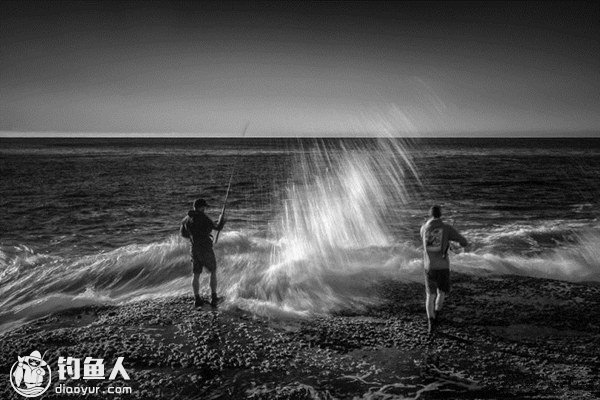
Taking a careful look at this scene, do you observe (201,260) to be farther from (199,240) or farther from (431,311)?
(431,311)

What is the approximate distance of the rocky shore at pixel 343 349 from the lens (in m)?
5.25

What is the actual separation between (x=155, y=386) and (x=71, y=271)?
24.0 ft

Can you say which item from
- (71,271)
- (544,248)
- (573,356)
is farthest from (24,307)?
(544,248)

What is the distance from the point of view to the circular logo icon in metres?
5.38

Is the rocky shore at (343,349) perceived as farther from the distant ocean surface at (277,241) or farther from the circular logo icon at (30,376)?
the distant ocean surface at (277,241)

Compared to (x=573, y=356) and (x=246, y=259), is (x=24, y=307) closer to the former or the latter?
(x=246, y=259)

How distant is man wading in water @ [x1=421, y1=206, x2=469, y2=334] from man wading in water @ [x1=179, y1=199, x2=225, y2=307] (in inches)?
176

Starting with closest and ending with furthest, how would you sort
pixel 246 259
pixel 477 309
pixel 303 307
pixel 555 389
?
pixel 555 389
pixel 477 309
pixel 303 307
pixel 246 259

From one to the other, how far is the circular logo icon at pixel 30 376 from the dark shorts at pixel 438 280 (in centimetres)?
657

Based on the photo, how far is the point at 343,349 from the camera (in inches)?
247

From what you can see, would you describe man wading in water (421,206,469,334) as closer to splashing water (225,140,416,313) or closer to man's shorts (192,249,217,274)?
splashing water (225,140,416,313)

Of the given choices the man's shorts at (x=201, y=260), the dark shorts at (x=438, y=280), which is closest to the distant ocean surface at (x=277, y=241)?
the man's shorts at (x=201, y=260)

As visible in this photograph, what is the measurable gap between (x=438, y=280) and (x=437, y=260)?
39 cm

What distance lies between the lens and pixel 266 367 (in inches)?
227
